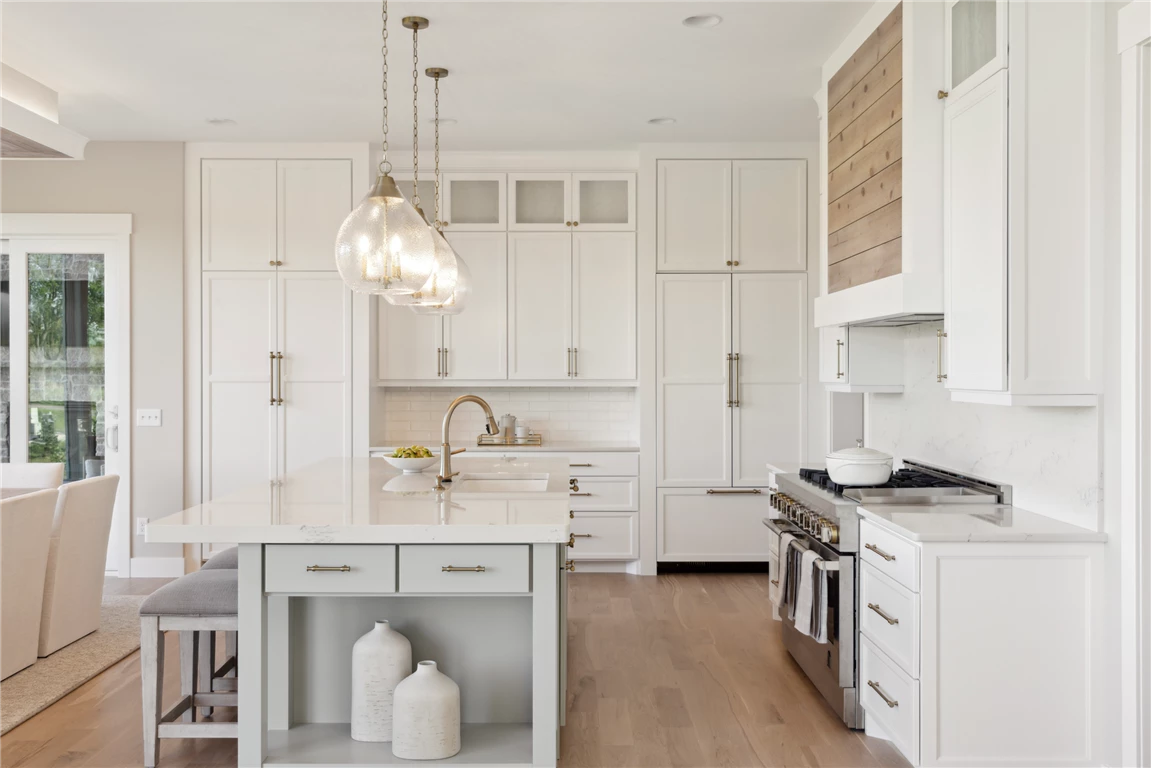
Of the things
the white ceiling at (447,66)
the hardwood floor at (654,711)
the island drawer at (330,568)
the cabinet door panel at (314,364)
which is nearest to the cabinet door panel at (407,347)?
the cabinet door panel at (314,364)

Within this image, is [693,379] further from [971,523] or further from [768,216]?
[971,523]

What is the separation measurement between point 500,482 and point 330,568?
3.28 feet

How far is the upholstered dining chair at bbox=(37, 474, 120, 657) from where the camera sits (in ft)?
12.6

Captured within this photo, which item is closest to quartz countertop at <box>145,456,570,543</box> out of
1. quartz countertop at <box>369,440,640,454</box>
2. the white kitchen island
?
the white kitchen island

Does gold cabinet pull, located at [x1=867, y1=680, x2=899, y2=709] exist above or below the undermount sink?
below

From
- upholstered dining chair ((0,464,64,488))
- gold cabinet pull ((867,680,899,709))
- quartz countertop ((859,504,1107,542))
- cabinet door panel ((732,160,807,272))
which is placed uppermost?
cabinet door panel ((732,160,807,272))

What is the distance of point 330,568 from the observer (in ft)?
7.89

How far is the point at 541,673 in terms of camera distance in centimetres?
244

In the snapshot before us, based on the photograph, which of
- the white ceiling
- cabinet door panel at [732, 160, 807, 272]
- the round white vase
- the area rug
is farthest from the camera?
cabinet door panel at [732, 160, 807, 272]

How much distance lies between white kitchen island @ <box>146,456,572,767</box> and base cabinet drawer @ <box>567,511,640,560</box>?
7.77 feet

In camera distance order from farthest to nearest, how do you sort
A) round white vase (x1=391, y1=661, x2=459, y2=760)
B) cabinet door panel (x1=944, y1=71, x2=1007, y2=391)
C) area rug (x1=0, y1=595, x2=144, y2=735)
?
area rug (x1=0, y1=595, x2=144, y2=735), cabinet door panel (x1=944, y1=71, x2=1007, y2=391), round white vase (x1=391, y1=661, x2=459, y2=760)

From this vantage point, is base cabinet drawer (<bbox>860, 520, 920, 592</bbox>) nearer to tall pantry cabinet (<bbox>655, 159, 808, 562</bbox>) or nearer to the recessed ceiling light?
the recessed ceiling light

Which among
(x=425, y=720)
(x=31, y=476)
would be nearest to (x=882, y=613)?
(x=425, y=720)

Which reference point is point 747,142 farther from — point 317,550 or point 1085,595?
point 317,550
